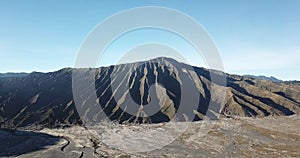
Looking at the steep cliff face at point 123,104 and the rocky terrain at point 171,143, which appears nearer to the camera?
the rocky terrain at point 171,143

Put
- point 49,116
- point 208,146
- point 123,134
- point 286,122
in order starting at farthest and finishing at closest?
point 49,116
point 286,122
point 123,134
point 208,146

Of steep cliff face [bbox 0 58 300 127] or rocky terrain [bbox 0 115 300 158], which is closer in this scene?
rocky terrain [bbox 0 115 300 158]

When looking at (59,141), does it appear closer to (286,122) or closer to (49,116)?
(49,116)

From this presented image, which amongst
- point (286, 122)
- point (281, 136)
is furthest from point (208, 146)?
point (286, 122)

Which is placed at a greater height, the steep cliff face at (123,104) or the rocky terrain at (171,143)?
the steep cliff face at (123,104)

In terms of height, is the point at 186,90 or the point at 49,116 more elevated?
the point at 186,90

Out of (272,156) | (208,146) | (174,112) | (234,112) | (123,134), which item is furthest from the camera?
(234,112)

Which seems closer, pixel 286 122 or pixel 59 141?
pixel 59 141

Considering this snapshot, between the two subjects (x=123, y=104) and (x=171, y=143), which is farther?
(x=123, y=104)
